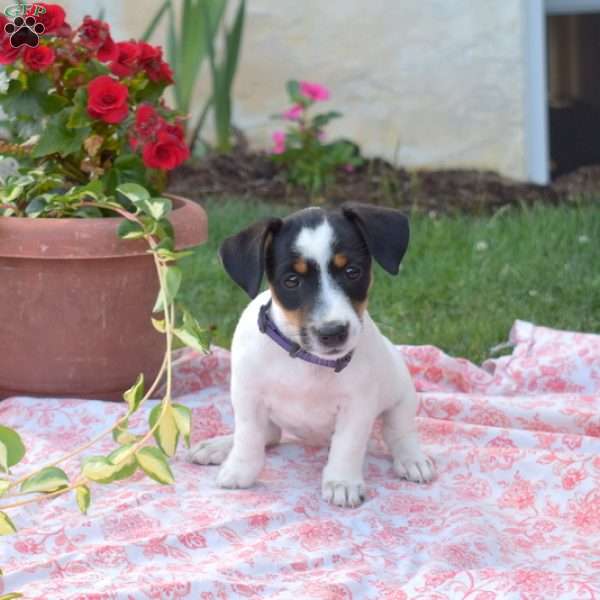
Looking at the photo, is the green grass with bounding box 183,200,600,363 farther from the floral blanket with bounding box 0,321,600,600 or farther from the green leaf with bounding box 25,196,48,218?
the green leaf with bounding box 25,196,48,218

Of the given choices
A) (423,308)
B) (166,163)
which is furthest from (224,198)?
(166,163)

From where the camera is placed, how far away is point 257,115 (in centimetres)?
812

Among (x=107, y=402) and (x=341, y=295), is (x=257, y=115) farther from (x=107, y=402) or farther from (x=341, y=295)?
(x=341, y=295)

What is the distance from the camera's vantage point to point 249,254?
3.59 meters

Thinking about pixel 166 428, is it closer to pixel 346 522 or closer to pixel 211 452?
pixel 346 522

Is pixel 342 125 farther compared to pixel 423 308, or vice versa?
pixel 342 125

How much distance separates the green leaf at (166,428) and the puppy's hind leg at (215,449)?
46.1 inches

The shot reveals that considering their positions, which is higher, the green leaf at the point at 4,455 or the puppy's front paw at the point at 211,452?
the green leaf at the point at 4,455

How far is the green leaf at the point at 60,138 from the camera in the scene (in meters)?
4.52

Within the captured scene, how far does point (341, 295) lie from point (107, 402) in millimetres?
1278

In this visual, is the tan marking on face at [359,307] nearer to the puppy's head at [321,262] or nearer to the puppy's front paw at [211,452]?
the puppy's head at [321,262]

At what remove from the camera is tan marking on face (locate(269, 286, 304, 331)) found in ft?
11.7

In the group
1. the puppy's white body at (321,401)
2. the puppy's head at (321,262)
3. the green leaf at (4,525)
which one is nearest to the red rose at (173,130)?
the puppy's white body at (321,401)

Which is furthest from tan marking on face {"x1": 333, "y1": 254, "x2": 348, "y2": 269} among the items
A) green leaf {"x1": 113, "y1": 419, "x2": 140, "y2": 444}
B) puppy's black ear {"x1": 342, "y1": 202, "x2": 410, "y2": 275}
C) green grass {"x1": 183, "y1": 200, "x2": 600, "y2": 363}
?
green grass {"x1": 183, "y1": 200, "x2": 600, "y2": 363}
